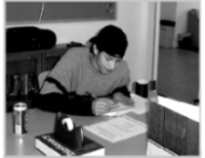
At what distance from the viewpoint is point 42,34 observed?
271 centimetres

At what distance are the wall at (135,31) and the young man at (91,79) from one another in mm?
1394

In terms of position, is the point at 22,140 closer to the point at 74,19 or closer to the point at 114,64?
the point at 114,64

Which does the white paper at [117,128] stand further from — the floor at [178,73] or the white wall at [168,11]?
the white wall at [168,11]

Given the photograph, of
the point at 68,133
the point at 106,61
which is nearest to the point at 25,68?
the point at 106,61

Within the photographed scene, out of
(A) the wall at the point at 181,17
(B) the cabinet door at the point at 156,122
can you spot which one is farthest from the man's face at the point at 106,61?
(A) the wall at the point at 181,17

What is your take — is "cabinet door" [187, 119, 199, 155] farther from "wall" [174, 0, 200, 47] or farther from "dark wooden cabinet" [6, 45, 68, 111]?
"wall" [174, 0, 200, 47]

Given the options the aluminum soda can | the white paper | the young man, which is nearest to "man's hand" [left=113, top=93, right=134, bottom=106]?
the young man

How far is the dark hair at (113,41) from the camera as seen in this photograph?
1.87 metres

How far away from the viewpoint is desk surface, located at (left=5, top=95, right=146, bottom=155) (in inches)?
53.2

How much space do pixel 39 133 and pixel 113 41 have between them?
0.67 metres

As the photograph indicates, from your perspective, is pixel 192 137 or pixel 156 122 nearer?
pixel 192 137

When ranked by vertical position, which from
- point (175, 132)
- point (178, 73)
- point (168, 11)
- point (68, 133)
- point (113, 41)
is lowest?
point (178, 73)

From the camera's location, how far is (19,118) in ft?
4.80

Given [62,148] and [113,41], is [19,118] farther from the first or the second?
[113,41]
